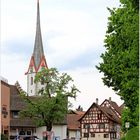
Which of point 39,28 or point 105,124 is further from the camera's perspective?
point 39,28

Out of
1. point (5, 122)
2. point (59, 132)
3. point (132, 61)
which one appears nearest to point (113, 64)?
point (132, 61)

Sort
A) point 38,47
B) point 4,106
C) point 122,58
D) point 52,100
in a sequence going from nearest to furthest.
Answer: point 122,58
point 4,106
point 52,100
point 38,47

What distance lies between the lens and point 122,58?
4006cm

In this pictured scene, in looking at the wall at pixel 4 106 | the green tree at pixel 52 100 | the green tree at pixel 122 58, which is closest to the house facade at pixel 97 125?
the green tree at pixel 52 100

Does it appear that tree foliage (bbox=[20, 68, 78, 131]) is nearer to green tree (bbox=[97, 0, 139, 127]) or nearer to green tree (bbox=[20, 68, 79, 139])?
green tree (bbox=[20, 68, 79, 139])

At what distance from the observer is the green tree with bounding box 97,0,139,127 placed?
3591 centimetres

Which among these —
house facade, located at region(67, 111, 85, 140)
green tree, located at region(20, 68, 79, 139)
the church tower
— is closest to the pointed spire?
the church tower

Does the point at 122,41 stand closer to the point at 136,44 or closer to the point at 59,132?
the point at 136,44

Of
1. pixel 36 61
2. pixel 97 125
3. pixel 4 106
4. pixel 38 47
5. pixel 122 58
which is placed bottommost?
pixel 97 125

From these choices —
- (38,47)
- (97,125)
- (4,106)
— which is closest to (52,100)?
(4,106)

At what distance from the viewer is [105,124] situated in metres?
115

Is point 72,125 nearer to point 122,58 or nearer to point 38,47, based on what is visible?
point 38,47

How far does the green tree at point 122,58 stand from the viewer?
35906 millimetres

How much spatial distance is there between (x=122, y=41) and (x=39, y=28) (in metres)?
114
